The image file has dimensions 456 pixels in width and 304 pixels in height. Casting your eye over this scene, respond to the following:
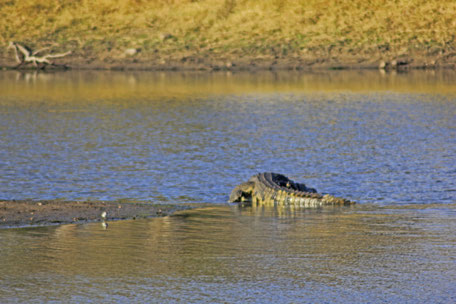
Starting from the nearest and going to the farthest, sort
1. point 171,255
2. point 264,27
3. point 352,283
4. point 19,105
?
point 352,283 < point 171,255 < point 19,105 < point 264,27

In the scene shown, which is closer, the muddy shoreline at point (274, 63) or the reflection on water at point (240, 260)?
the reflection on water at point (240, 260)

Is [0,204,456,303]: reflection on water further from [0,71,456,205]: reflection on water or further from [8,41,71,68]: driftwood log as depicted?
[8,41,71,68]: driftwood log

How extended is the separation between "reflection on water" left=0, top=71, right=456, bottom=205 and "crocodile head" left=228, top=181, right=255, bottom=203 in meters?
0.39

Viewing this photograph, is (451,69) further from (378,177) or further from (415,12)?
(378,177)

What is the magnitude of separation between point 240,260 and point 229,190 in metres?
6.33

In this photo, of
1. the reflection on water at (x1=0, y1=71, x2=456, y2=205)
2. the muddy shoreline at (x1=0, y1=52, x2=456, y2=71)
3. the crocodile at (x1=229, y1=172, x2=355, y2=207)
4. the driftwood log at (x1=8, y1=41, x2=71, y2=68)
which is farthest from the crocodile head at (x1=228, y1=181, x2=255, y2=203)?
the driftwood log at (x1=8, y1=41, x2=71, y2=68)

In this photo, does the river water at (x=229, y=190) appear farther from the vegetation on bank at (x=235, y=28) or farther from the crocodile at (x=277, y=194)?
the vegetation on bank at (x=235, y=28)

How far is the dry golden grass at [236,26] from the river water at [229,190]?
63.2 ft

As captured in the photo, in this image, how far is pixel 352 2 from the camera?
62812mm

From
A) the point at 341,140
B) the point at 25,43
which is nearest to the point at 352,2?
the point at 25,43

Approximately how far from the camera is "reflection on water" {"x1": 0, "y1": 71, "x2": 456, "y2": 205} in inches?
679

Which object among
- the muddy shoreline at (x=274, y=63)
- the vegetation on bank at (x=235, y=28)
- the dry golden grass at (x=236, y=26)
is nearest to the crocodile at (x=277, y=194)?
the muddy shoreline at (x=274, y=63)

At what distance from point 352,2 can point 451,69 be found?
962 centimetres

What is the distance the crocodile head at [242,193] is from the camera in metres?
15.8
